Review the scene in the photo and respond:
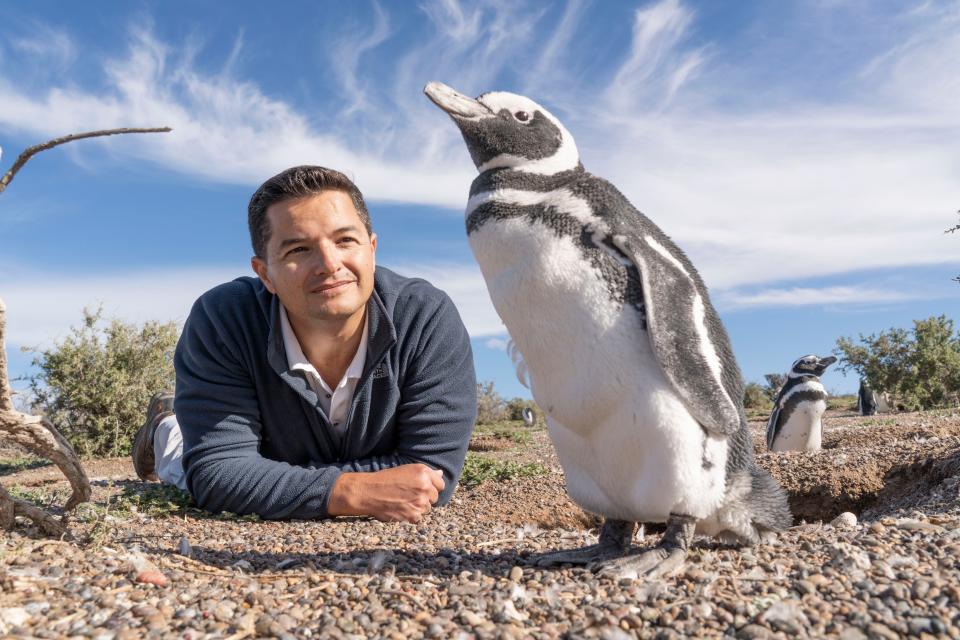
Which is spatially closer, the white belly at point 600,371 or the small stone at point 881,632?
the small stone at point 881,632

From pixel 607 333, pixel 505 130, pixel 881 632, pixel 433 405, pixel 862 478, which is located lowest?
pixel 881 632

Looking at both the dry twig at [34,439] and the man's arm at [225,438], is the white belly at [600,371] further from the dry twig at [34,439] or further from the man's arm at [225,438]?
the man's arm at [225,438]

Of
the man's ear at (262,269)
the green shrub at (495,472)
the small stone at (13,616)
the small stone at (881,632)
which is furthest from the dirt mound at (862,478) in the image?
the small stone at (13,616)

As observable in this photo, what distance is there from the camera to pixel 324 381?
4.18 m

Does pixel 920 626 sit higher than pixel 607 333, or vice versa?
pixel 607 333

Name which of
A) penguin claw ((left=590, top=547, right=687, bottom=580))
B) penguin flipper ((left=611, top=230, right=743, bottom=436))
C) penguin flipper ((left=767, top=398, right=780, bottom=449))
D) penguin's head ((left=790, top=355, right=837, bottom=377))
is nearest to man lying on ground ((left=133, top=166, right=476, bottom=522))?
penguin claw ((left=590, top=547, right=687, bottom=580))

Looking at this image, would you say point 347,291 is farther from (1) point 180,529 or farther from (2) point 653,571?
(2) point 653,571

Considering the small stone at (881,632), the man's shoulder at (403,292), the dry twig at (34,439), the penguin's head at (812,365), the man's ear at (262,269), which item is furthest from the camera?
the penguin's head at (812,365)

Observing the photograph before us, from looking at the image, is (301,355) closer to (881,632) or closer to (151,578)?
(151,578)

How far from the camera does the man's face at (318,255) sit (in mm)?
A: 3623

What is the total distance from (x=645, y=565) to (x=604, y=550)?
0.27 metres

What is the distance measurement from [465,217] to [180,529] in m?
2.36

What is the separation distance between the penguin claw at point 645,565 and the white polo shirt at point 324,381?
2068 mm

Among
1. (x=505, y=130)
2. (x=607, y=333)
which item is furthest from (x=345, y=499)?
(x=505, y=130)
